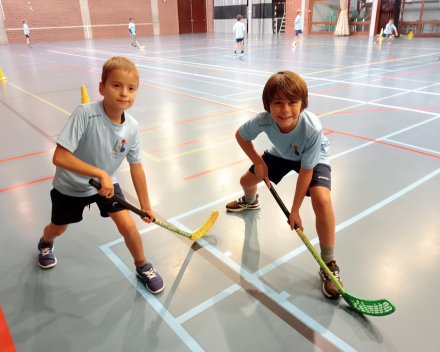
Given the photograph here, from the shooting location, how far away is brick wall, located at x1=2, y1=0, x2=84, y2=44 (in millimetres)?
23578

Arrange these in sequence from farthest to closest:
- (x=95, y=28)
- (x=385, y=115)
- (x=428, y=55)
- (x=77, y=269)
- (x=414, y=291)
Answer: (x=95, y=28)
(x=428, y=55)
(x=385, y=115)
(x=77, y=269)
(x=414, y=291)

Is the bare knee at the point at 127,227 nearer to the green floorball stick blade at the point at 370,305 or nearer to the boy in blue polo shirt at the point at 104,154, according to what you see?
the boy in blue polo shirt at the point at 104,154

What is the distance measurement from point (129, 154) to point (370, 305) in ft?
5.57

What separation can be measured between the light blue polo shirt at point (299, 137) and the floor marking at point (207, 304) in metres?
0.93

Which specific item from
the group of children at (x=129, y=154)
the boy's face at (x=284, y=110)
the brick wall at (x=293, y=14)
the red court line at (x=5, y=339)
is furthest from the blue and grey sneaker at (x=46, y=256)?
the brick wall at (x=293, y=14)

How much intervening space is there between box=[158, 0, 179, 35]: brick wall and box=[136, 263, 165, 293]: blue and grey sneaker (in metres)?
31.9

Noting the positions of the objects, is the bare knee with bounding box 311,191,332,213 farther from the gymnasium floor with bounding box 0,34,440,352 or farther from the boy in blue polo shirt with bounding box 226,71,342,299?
the gymnasium floor with bounding box 0,34,440,352

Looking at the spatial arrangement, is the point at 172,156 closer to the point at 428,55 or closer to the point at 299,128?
the point at 299,128

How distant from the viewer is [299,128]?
232cm

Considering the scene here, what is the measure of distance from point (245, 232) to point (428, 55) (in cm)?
1410

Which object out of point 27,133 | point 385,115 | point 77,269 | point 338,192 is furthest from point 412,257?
point 27,133

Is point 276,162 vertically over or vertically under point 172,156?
over

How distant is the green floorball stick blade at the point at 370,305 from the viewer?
2.01 m

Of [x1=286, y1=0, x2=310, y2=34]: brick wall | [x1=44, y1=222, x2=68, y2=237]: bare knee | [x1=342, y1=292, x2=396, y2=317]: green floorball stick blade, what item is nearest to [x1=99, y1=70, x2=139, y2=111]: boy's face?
[x1=44, y1=222, x2=68, y2=237]: bare knee
